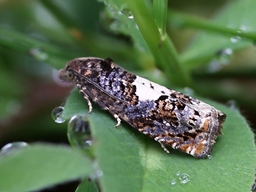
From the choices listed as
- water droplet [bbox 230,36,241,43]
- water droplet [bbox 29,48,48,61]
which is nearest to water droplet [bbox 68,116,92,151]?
water droplet [bbox 29,48,48,61]

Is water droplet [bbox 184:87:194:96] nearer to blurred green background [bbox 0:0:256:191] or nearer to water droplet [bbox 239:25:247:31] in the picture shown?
blurred green background [bbox 0:0:256:191]

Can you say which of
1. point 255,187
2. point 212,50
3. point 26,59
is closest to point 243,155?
point 255,187

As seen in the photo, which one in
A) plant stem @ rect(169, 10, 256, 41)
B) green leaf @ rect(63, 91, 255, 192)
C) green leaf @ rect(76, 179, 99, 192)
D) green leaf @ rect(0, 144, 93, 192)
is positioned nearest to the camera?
green leaf @ rect(0, 144, 93, 192)

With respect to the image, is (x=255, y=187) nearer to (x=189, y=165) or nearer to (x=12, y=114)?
(x=189, y=165)

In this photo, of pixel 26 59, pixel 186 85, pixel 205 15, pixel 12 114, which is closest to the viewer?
pixel 186 85

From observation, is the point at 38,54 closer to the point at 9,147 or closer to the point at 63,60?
the point at 63,60
